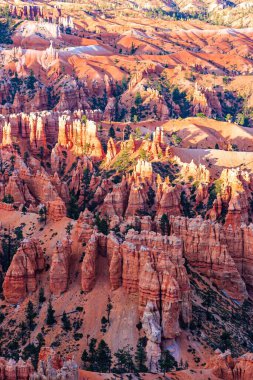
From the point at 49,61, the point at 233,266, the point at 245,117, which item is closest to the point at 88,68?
the point at 49,61

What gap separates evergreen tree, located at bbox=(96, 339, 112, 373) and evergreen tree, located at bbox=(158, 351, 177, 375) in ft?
13.7

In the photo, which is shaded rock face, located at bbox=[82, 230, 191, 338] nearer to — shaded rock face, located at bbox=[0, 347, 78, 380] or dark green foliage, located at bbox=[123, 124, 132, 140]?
shaded rock face, located at bbox=[0, 347, 78, 380]

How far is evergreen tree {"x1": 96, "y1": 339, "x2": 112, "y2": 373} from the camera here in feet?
194

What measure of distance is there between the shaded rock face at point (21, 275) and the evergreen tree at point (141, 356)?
14.7 m

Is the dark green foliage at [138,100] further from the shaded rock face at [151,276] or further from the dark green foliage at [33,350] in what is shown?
the dark green foliage at [33,350]

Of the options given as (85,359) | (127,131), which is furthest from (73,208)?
(85,359)

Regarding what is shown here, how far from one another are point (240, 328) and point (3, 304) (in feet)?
74.9

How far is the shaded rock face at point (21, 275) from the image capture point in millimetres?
71312

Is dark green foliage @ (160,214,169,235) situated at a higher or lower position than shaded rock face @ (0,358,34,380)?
lower

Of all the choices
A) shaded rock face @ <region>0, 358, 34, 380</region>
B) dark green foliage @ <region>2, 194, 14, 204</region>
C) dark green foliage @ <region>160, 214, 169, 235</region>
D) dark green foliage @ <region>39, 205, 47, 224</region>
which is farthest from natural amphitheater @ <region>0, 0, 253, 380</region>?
dark green foliage @ <region>39, 205, 47, 224</region>

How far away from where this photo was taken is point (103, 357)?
60312 mm

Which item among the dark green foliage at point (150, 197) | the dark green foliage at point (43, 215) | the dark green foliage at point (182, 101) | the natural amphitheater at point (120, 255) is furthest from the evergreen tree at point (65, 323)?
the dark green foliage at point (182, 101)

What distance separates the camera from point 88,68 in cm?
19338

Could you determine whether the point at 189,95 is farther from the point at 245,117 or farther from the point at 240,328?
the point at 240,328
